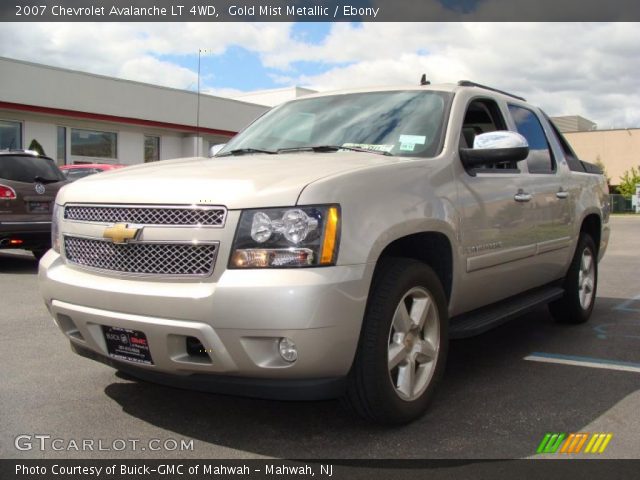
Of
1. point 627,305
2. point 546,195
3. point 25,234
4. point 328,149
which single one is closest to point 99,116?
point 25,234

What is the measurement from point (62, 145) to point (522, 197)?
25.3 metres

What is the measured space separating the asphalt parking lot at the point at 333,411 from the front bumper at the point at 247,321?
39 centimetres

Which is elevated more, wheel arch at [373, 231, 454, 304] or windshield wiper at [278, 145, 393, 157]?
windshield wiper at [278, 145, 393, 157]

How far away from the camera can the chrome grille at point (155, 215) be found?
302 centimetres

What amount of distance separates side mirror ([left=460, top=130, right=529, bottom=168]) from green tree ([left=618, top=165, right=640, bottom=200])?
6374cm

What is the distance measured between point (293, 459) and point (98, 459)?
89 cm

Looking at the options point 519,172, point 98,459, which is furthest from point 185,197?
point 519,172

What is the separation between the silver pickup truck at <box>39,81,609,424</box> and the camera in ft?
9.66

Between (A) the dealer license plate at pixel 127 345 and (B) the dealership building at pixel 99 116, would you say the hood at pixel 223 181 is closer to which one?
(A) the dealer license plate at pixel 127 345

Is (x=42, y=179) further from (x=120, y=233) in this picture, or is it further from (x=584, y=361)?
(x=584, y=361)

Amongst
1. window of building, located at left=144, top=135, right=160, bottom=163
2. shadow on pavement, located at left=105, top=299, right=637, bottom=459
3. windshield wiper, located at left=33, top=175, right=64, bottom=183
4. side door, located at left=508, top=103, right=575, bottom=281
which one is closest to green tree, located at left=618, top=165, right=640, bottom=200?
window of building, located at left=144, top=135, right=160, bottom=163

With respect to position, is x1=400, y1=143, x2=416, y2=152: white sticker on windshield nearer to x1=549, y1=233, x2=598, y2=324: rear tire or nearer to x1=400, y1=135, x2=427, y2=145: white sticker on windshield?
x1=400, y1=135, x2=427, y2=145: white sticker on windshield

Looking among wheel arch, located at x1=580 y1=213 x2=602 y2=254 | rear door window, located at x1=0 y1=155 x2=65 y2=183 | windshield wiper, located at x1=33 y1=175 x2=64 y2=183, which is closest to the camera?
wheel arch, located at x1=580 y1=213 x2=602 y2=254

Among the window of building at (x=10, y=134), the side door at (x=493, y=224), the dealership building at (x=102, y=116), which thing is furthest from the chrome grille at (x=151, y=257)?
the window of building at (x=10, y=134)
